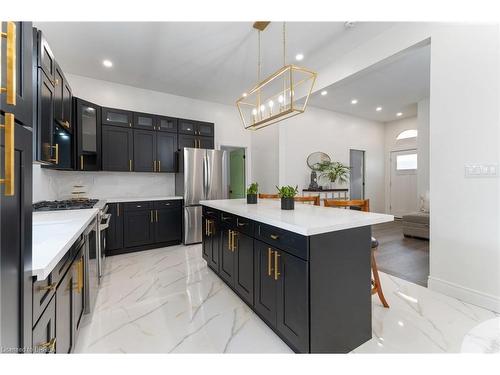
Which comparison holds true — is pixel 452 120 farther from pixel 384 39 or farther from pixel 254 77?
pixel 254 77

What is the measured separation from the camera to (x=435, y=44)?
227 centimetres

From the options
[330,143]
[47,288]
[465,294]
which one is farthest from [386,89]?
[47,288]

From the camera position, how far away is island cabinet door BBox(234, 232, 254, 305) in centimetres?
189

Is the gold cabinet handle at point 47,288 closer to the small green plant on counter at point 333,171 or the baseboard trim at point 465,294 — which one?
the baseboard trim at point 465,294

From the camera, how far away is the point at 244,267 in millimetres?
1982

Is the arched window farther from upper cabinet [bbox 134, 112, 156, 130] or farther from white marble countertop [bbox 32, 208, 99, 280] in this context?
white marble countertop [bbox 32, 208, 99, 280]

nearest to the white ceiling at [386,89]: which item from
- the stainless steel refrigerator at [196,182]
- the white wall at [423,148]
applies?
the white wall at [423,148]

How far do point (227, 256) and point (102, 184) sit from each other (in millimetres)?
2979

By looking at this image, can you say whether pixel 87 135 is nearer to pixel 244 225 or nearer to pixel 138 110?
pixel 138 110

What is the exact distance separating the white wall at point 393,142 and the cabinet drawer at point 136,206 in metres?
6.87

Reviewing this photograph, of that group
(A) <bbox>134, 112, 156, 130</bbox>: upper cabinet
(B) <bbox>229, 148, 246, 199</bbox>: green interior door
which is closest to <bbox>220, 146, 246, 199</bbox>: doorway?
(B) <bbox>229, 148, 246, 199</bbox>: green interior door

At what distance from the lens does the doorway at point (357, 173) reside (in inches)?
253

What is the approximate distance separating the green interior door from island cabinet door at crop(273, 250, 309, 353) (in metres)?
4.06

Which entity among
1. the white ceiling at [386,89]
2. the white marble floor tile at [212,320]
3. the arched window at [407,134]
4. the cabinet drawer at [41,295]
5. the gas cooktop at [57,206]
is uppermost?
the white ceiling at [386,89]
